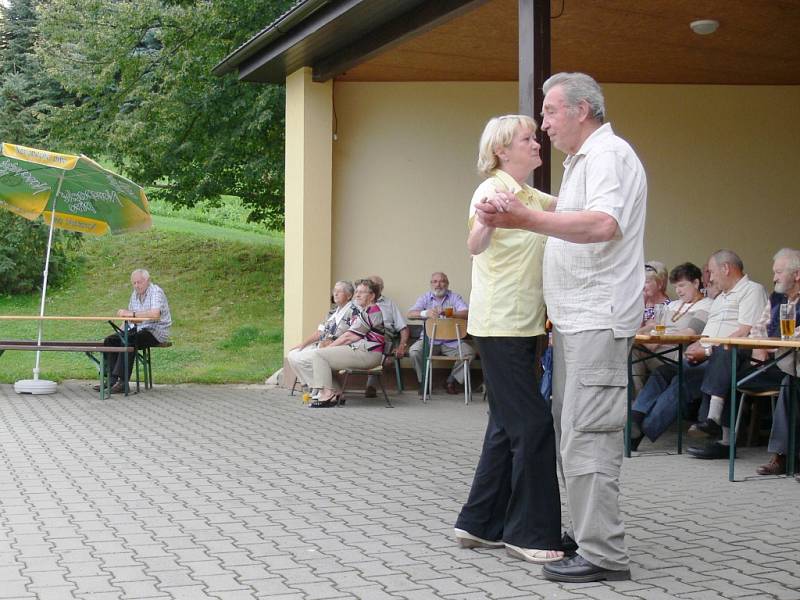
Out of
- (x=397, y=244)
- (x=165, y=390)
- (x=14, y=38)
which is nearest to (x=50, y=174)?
(x=165, y=390)

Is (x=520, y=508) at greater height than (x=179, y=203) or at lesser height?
lesser

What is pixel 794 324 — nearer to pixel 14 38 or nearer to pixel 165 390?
pixel 165 390

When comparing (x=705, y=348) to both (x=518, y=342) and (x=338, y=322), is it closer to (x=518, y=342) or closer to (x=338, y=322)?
(x=518, y=342)

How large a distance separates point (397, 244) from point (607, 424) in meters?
8.34

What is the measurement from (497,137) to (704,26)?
228 inches

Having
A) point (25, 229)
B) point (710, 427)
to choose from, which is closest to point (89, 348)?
point (710, 427)

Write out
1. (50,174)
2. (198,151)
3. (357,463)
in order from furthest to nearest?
(198,151) < (50,174) < (357,463)

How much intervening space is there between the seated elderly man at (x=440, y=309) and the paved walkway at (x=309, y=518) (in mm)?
2589

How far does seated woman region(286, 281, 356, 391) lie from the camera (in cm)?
1025

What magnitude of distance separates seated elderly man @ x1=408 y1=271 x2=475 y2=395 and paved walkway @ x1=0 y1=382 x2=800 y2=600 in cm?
259

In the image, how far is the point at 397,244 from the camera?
12078 mm

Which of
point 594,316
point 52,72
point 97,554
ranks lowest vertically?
point 97,554

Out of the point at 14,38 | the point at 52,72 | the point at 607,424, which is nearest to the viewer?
the point at 607,424

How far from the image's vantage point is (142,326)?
11281 millimetres
